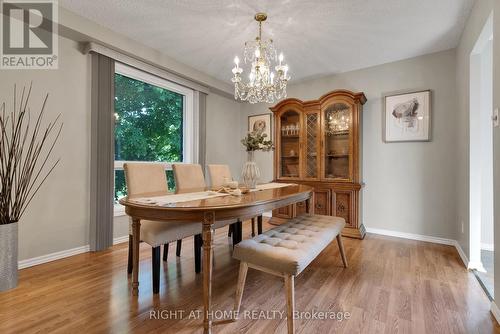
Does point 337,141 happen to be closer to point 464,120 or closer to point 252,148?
point 464,120

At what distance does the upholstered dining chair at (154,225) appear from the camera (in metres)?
1.79

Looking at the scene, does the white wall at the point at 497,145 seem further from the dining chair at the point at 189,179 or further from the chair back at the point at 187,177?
the chair back at the point at 187,177

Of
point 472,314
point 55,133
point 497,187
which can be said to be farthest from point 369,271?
point 55,133

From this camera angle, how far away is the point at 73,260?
7.88 ft

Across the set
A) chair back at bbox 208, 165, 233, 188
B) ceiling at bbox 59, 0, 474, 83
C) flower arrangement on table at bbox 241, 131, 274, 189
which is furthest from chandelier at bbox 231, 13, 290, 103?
chair back at bbox 208, 165, 233, 188

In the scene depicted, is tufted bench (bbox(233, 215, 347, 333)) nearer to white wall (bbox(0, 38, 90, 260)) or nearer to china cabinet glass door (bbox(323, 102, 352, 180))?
china cabinet glass door (bbox(323, 102, 352, 180))

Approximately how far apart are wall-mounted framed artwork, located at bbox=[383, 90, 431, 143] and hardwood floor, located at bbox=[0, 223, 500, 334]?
1479 mm

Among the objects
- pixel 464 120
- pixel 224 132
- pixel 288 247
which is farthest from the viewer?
pixel 224 132

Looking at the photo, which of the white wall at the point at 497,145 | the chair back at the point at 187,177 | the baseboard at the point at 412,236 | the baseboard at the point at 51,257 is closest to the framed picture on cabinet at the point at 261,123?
the chair back at the point at 187,177

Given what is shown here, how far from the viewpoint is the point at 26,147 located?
7.37 ft

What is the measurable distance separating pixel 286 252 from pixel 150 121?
283 centimetres

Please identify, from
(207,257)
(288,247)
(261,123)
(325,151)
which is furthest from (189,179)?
(261,123)

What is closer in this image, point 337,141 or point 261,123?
point 337,141

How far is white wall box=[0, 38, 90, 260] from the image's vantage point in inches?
88.7
